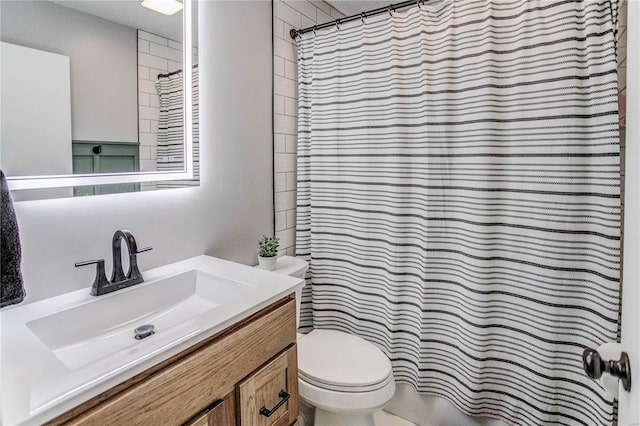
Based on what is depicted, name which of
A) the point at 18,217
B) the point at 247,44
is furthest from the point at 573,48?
the point at 18,217

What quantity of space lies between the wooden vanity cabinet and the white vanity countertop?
0.03 metres

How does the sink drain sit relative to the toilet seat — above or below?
above

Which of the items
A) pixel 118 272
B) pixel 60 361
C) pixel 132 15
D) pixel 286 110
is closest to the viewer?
pixel 60 361

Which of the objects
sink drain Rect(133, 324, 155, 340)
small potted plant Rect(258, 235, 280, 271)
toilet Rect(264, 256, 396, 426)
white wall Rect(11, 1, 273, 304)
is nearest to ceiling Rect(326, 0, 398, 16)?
white wall Rect(11, 1, 273, 304)

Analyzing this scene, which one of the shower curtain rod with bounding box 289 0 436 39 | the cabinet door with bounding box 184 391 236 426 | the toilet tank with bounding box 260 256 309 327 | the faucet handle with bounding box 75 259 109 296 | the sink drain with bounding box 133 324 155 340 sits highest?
the shower curtain rod with bounding box 289 0 436 39

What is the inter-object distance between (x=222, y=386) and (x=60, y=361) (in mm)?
374

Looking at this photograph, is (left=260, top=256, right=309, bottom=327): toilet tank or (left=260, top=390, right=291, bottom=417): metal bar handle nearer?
(left=260, top=390, right=291, bottom=417): metal bar handle

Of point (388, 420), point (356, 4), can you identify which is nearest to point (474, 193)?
point (388, 420)

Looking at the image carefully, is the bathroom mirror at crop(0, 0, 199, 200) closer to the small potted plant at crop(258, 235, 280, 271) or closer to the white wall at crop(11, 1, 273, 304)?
the white wall at crop(11, 1, 273, 304)

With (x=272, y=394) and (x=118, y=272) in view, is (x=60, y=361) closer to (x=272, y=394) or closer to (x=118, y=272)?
(x=118, y=272)

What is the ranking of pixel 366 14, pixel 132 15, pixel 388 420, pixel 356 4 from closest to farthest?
pixel 132 15
pixel 366 14
pixel 388 420
pixel 356 4

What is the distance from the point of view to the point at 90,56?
1.15 meters

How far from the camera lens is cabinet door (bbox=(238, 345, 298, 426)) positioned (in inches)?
39.0

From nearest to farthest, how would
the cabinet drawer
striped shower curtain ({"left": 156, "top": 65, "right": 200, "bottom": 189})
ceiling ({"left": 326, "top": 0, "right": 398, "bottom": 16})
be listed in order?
the cabinet drawer, striped shower curtain ({"left": 156, "top": 65, "right": 200, "bottom": 189}), ceiling ({"left": 326, "top": 0, "right": 398, "bottom": 16})
